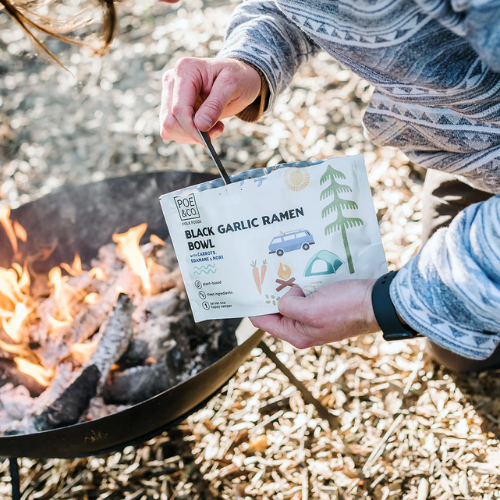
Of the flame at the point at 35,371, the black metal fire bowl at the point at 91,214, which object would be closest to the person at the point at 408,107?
the black metal fire bowl at the point at 91,214

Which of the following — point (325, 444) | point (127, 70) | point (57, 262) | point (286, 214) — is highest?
point (127, 70)

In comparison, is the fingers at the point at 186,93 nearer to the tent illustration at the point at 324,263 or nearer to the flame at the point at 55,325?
the tent illustration at the point at 324,263

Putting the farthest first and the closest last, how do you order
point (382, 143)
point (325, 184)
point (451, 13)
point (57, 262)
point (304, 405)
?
point (57, 262)
point (304, 405)
point (382, 143)
point (325, 184)
point (451, 13)

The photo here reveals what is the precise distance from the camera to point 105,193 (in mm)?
1790

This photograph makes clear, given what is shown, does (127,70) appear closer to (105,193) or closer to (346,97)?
(346,97)

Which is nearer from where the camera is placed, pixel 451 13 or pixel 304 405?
pixel 451 13

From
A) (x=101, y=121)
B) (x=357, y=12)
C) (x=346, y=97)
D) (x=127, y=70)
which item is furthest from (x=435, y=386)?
(x=127, y=70)

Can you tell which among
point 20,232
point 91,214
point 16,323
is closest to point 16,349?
point 16,323

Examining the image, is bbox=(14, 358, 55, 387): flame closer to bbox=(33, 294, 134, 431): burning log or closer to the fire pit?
the fire pit

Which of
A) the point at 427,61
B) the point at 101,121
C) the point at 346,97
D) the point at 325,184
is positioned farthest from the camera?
the point at 101,121

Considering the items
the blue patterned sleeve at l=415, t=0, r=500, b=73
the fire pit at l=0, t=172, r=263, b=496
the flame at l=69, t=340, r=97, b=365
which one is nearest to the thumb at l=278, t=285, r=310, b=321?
the fire pit at l=0, t=172, r=263, b=496

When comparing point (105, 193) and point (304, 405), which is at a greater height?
point (105, 193)

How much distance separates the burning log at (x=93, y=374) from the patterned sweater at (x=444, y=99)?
940 millimetres

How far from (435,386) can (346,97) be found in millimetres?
1798
